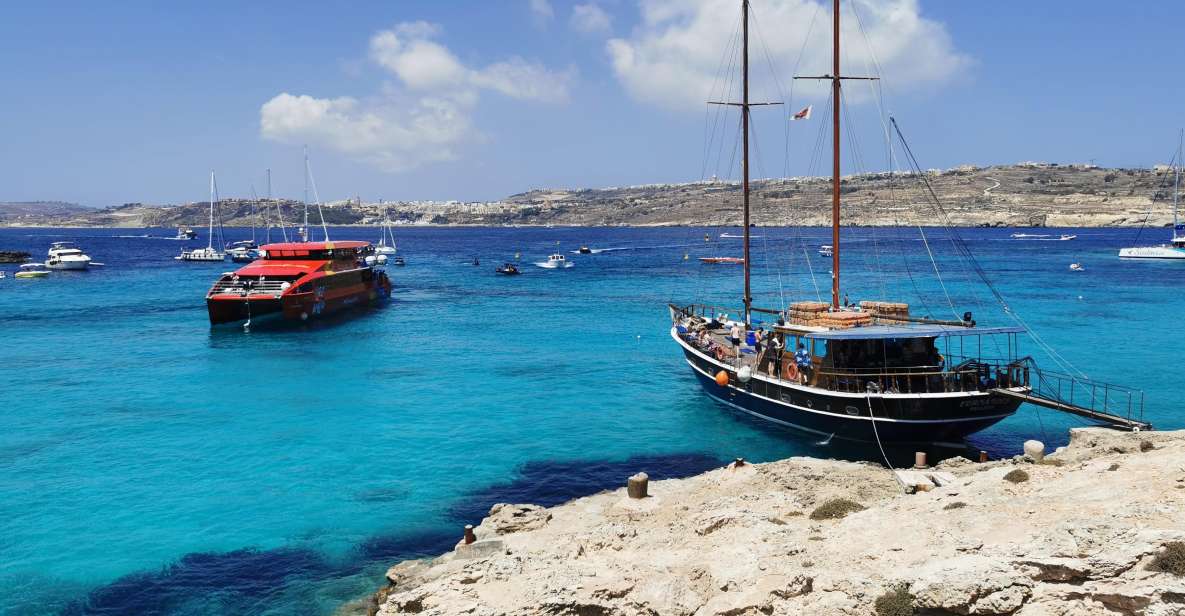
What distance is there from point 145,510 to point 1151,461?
23797 millimetres

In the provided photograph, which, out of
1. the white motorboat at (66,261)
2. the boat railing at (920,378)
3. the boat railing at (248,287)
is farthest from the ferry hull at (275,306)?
the white motorboat at (66,261)

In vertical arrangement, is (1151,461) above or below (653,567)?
above

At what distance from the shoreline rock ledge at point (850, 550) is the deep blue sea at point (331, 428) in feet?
12.0

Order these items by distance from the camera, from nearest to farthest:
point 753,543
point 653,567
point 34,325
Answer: point 653,567 → point 753,543 → point 34,325

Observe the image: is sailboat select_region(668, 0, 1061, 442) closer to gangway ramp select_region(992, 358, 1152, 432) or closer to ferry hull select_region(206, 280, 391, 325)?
gangway ramp select_region(992, 358, 1152, 432)

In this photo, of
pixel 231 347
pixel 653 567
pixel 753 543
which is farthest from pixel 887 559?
pixel 231 347

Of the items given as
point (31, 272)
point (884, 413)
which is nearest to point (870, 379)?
point (884, 413)

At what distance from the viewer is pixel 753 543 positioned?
48.3 ft

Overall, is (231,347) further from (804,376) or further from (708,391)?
(804,376)

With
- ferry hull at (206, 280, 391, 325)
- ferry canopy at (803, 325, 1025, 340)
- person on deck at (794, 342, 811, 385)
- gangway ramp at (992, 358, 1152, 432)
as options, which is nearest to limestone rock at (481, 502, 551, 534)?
ferry canopy at (803, 325, 1025, 340)

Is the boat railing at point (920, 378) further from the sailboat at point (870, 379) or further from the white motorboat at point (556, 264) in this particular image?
the white motorboat at point (556, 264)

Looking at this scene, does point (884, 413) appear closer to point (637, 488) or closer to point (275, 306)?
point (637, 488)

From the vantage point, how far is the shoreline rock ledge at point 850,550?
11.1 metres

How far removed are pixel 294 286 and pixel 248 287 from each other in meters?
3.16
